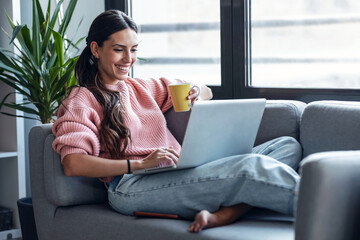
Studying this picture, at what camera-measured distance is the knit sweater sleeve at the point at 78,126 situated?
192 centimetres

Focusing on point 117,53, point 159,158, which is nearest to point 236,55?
point 117,53

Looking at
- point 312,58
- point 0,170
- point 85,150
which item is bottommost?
point 0,170

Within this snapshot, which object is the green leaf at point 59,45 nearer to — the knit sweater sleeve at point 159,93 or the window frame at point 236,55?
the knit sweater sleeve at point 159,93

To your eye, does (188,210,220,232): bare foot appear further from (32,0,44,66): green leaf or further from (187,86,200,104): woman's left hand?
(32,0,44,66): green leaf

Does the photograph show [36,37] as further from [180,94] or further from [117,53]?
[180,94]

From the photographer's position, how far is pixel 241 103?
70.5 inches

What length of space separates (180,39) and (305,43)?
32.0 inches

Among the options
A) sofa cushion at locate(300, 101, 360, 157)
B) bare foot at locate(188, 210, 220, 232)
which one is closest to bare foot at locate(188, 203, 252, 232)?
bare foot at locate(188, 210, 220, 232)

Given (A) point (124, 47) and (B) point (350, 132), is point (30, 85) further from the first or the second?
(B) point (350, 132)

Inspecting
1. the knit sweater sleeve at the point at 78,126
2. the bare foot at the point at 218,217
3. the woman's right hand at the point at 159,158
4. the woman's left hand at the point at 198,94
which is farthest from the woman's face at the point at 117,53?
the bare foot at the point at 218,217

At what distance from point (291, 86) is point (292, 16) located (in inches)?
13.4

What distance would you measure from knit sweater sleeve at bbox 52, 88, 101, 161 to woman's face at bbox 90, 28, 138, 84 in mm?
173

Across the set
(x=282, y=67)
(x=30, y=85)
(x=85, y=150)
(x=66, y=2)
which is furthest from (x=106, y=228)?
(x=66, y=2)

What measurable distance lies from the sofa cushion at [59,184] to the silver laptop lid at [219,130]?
447 millimetres
